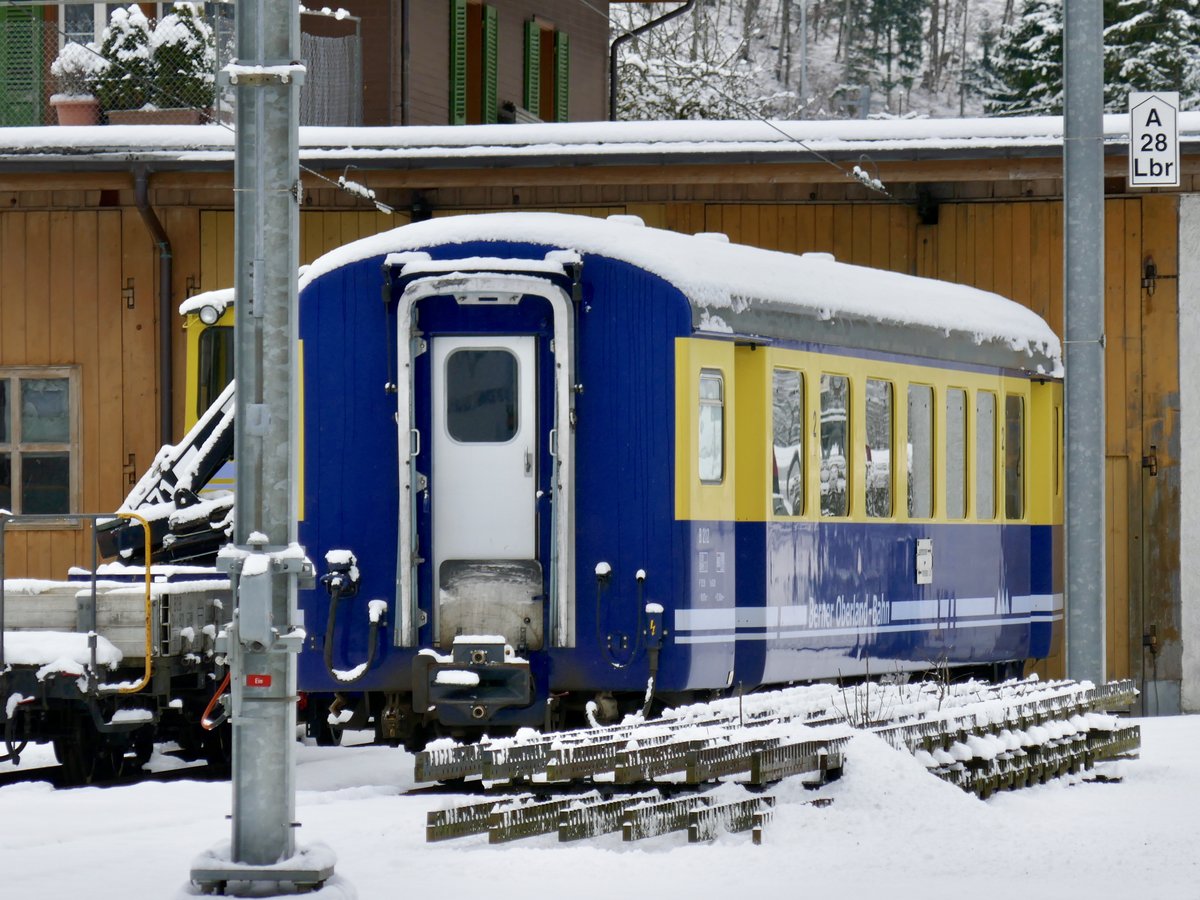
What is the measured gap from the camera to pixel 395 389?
11.7 metres

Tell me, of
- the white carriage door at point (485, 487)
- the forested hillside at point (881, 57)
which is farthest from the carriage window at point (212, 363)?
the forested hillside at point (881, 57)

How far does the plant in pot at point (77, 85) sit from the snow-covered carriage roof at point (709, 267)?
28.1 ft

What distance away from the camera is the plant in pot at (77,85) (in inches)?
794

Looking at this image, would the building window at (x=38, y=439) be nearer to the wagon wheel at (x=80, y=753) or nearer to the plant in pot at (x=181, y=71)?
the plant in pot at (x=181, y=71)

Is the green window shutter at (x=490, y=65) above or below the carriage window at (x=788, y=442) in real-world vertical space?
above

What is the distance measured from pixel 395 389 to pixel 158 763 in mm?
4098

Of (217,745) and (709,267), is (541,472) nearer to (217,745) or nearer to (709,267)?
(709,267)

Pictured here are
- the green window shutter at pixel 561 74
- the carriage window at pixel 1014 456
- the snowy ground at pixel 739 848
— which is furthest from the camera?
the green window shutter at pixel 561 74

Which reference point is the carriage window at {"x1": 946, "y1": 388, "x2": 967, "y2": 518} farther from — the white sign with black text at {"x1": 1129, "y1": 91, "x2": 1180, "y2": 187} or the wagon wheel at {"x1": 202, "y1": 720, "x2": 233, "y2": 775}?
the wagon wheel at {"x1": 202, "y1": 720, "x2": 233, "y2": 775}

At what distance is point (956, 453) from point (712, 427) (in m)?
3.17

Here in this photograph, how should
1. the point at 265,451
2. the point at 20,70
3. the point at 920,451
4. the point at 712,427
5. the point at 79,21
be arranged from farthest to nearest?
the point at 79,21, the point at 20,70, the point at 920,451, the point at 712,427, the point at 265,451

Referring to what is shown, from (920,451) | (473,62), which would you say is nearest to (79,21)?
(473,62)

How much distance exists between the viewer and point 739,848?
8875mm

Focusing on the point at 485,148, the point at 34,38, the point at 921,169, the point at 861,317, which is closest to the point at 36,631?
the point at 861,317
